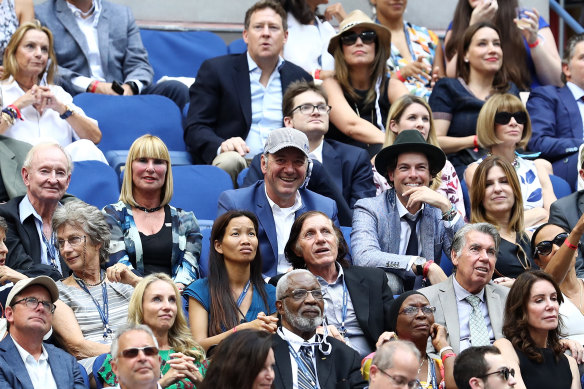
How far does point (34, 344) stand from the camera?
4988 mm

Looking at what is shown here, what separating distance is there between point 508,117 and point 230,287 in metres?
2.57

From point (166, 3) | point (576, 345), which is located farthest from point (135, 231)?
point (166, 3)

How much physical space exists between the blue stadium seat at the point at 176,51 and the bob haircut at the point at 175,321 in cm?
370

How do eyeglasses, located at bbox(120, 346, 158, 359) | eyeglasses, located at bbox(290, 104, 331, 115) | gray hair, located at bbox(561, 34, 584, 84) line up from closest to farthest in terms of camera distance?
eyeglasses, located at bbox(120, 346, 158, 359) → eyeglasses, located at bbox(290, 104, 331, 115) → gray hair, located at bbox(561, 34, 584, 84)

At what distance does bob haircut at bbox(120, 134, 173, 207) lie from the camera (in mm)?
6219

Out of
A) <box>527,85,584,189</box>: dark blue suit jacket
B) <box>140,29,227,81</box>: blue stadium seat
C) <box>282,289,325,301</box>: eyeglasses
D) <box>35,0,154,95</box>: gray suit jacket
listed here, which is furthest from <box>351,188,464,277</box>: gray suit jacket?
<box>140,29,227,81</box>: blue stadium seat

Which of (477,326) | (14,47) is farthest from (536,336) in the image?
(14,47)

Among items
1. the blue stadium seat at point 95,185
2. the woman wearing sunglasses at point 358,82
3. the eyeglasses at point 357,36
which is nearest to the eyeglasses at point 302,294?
the blue stadium seat at point 95,185

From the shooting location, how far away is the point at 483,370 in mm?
5168

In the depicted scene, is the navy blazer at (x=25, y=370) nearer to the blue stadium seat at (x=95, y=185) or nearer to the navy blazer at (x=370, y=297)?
the navy blazer at (x=370, y=297)

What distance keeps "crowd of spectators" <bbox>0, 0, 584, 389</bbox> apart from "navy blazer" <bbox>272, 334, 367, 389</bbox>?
0.01m

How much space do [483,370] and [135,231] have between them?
6.40 feet

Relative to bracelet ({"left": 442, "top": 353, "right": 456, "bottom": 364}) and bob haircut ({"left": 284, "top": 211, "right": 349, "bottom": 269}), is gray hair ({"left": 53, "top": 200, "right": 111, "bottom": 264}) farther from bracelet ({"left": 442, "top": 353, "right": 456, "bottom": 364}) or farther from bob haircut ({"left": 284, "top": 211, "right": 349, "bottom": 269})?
bracelet ({"left": 442, "top": 353, "right": 456, "bottom": 364})

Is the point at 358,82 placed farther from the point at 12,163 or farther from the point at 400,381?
the point at 400,381
